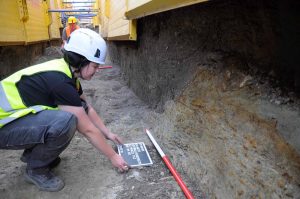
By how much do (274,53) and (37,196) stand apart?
2.00m

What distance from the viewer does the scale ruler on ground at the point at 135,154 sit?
101 inches

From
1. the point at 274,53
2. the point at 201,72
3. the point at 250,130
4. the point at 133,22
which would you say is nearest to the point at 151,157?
the point at 201,72

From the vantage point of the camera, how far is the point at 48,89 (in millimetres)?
2016

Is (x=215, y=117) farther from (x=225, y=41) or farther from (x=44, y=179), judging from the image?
(x=44, y=179)

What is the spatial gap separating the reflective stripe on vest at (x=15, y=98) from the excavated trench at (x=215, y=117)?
0.67m

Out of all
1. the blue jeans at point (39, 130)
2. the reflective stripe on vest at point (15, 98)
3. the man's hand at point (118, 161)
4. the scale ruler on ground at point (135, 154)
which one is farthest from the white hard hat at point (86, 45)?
the scale ruler on ground at point (135, 154)

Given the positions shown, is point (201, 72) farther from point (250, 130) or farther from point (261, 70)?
point (250, 130)

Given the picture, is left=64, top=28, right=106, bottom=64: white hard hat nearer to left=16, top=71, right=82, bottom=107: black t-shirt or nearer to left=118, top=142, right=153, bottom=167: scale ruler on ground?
left=16, top=71, right=82, bottom=107: black t-shirt

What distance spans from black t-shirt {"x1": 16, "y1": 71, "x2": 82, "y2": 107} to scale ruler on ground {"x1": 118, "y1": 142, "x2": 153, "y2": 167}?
32.8 inches

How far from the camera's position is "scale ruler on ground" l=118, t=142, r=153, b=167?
2568 mm

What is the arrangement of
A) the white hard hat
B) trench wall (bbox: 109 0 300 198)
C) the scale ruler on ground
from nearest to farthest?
trench wall (bbox: 109 0 300 198) < the white hard hat < the scale ruler on ground

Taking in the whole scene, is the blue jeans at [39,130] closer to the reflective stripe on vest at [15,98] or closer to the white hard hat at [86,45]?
the reflective stripe on vest at [15,98]

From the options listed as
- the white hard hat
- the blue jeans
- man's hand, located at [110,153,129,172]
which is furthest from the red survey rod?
the white hard hat

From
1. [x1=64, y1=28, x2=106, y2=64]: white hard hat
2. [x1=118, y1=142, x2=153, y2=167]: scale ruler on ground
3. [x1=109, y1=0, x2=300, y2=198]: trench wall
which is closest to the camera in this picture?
[x1=109, y1=0, x2=300, y2=198]: trench wall
